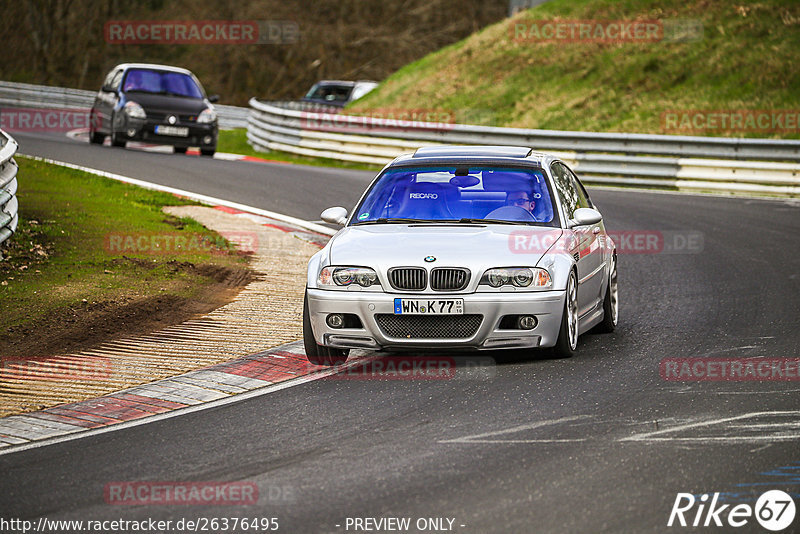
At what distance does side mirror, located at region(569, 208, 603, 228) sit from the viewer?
9695 mm

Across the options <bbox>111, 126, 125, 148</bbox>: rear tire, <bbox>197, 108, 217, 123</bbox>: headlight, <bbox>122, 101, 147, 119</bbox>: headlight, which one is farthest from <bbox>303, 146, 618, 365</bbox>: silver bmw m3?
<bbox>111, 126, 125, 148</bbox>: rear tire

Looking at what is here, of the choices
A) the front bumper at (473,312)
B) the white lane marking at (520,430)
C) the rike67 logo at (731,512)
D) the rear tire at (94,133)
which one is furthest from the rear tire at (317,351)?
the rear tire at (94,133)

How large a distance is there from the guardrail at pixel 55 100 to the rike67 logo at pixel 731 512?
36454 mm

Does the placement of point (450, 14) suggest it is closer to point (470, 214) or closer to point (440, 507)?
point (470, 214)

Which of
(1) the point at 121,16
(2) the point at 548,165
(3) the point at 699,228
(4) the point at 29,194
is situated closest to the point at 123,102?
(4) the point at 29,194

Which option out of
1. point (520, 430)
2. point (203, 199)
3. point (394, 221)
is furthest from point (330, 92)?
point (520, 430)

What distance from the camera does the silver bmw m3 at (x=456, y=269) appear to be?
880 cm

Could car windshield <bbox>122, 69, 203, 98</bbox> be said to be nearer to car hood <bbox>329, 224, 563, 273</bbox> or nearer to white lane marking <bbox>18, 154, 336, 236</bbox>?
white lane marking <bbox>18, 154, 336, 236</bbox>

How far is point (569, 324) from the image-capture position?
9.16m

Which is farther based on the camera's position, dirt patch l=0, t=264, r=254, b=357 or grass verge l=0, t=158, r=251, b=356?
grass verge l=0, t=158, r=251, b=356

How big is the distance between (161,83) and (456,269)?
19750 mm

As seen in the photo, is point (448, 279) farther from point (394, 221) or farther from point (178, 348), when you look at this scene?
point (178, 348)

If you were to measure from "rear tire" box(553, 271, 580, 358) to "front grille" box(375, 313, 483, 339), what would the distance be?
0.67 metres

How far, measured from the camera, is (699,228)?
17.2 m
